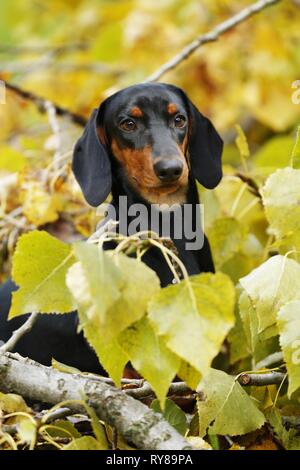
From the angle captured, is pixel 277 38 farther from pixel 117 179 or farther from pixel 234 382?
pixel 234 382

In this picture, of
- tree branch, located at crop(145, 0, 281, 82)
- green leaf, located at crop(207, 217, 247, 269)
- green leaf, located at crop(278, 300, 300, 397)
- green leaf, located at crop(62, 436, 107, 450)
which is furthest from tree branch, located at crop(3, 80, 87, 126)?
green leaf, located at crop(62, 436, 107, 450)

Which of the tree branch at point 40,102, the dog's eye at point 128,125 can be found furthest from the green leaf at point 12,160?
the dog's eye at point 128,125

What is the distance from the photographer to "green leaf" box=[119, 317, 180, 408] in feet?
5.84

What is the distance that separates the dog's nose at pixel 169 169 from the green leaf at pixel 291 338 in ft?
1.84

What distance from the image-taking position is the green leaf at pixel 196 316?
169 cm

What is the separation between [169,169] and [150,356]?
72cm

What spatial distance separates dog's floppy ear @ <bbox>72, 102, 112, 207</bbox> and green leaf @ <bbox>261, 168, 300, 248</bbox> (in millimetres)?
498

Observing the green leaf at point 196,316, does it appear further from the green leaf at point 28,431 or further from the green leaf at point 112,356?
the green leaf at point 28,431

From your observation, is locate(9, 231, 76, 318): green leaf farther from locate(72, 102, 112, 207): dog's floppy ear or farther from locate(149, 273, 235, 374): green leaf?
locate(72, 102, 112, 207): dog's floppy ear

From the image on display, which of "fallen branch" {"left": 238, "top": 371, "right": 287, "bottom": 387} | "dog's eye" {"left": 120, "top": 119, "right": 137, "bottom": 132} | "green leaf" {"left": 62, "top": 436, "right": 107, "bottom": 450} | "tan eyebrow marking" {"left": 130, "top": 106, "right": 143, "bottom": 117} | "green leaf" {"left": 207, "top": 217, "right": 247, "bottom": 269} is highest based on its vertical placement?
"tan eyebrow marking" {"left": 130, "top": 106, "right": 143, "bottom": 117}

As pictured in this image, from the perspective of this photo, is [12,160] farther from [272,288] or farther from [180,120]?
[272,288]

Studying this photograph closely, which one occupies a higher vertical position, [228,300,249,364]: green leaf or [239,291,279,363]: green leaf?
[239,291,279,363]: green leaf

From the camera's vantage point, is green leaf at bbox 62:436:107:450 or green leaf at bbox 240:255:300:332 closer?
green leaf at bbox 62:436:107:450
